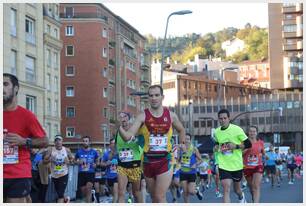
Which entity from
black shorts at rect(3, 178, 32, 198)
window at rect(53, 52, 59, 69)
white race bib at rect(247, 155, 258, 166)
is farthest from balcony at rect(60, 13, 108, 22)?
black shorts at rect(3, 178, 32, 198)

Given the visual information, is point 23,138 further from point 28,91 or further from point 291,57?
point 291,57

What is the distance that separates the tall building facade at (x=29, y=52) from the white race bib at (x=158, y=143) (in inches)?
1399

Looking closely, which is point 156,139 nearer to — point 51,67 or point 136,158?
point 136,158

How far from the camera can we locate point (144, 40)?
104000 mm

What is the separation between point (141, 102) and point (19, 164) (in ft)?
310

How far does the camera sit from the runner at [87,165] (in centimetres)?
1744

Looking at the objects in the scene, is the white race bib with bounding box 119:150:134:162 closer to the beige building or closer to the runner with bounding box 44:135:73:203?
the runner with bounding box 44:135:73:203

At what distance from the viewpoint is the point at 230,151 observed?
1240 centimetres

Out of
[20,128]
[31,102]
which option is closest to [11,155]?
[20,128]

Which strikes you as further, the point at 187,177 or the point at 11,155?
the point at 187,177

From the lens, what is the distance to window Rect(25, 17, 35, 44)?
5209cm

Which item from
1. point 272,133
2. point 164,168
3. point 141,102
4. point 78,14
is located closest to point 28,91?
point 78,14

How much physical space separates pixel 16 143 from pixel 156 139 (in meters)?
2.84

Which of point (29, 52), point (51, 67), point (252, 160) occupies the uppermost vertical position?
point (29, 52)
